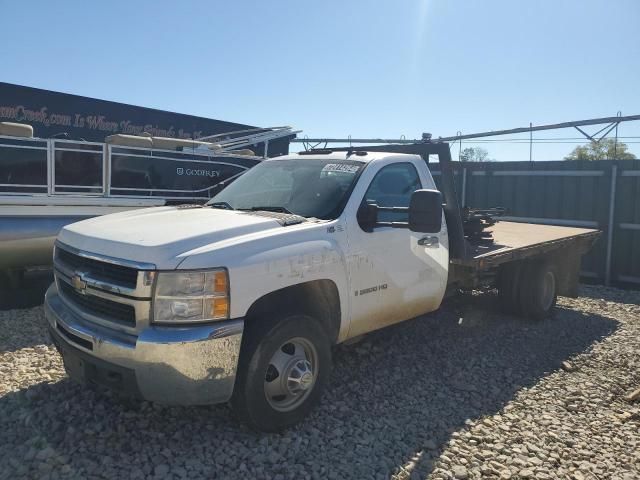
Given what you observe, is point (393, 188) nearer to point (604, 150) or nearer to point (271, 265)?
point (271, 265)

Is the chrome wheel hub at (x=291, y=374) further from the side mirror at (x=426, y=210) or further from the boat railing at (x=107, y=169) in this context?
the boat railing at (x=107, y=169)

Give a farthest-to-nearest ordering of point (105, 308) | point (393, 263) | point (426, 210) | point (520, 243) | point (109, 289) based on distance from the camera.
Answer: point (520, 243)
point (393, 263)
point (426, 210)
point (105, 308)
point (109, 289)

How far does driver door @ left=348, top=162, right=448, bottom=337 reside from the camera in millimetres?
3885

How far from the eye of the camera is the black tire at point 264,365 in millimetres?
3174

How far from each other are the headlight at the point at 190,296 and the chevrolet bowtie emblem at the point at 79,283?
2.15 ft

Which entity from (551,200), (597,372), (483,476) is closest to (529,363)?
(597,372)

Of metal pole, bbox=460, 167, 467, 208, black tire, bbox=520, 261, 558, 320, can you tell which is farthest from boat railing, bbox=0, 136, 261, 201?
metal pole, bbox=460, 167, 467, 208

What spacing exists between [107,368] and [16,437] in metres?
0.92

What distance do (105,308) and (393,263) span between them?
2.16 meters

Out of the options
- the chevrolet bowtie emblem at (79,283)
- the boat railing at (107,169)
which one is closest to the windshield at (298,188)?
the chevrolet bowtie emblem at (79,283)

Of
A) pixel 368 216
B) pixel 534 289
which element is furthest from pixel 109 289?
pixel 534 289

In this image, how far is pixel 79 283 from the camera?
3297mm

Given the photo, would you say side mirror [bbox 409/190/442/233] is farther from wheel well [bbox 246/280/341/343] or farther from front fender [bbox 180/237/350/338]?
wheel well [bbox 246/280/341/343]

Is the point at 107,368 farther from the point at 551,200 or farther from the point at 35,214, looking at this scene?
the point at 551,200
